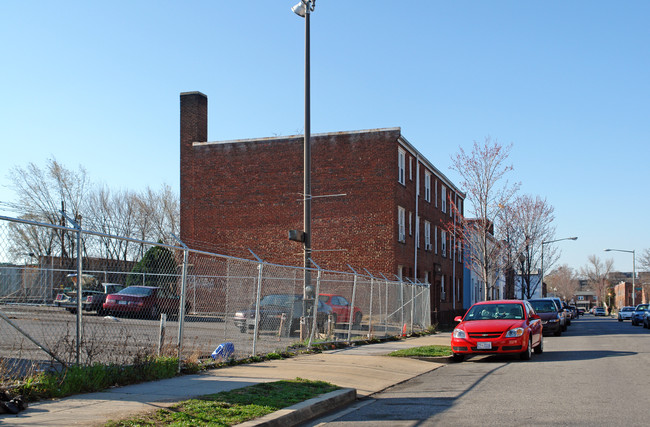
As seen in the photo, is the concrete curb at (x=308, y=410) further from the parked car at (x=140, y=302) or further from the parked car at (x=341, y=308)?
the parked car at (x=341, y=308)

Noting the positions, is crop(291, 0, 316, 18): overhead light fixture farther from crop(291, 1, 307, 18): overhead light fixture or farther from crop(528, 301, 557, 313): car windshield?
crop(528, 301, 557, 313): car windshield

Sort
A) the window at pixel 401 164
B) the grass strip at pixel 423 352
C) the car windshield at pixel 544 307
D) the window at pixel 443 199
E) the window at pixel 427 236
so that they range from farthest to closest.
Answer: the window at pixel 443 199, the window at pixel 427 236, the window at pixel 401 164, the car windshield at pixel 544 307, the grass strip at pixel 423 352

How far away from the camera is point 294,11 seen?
1878 cm

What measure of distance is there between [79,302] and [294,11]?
12482 millimetres

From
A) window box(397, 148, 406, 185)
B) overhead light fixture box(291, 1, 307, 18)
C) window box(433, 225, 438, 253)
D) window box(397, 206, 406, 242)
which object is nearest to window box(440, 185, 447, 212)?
window box(433, 225, 438, 253)

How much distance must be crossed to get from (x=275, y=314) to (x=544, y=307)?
55.4 ft

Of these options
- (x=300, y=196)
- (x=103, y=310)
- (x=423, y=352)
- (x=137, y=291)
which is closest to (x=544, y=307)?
(x=300, y=196)

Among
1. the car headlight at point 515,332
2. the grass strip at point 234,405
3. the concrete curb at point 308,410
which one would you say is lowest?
the concrete curb at point 308,410

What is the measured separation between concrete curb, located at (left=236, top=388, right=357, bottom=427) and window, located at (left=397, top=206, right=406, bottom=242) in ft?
80.8

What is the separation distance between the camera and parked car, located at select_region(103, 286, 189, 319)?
10.3 m

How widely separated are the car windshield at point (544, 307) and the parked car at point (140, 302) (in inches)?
804

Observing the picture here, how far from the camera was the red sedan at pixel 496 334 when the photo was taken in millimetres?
15500

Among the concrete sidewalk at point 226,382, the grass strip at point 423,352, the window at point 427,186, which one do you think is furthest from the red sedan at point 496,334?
the window at point 427,186

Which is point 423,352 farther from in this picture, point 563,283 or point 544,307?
point 563,283
